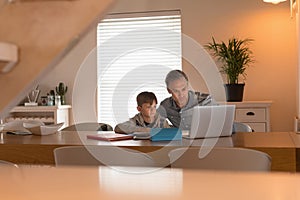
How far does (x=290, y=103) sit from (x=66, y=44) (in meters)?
4.55

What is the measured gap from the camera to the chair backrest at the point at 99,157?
1.79 meters

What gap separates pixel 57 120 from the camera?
Result: 5031 millimetres

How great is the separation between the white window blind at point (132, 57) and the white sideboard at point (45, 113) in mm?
445

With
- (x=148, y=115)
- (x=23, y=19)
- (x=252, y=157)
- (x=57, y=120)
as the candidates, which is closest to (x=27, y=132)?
(x=148, y=115)

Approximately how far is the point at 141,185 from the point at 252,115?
11.5 feet

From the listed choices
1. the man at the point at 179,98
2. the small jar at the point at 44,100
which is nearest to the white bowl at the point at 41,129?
the man at the point at 179,98

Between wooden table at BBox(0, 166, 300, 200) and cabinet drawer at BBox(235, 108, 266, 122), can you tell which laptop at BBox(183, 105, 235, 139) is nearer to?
wooden table at BBox(0, 166, 300, 200)

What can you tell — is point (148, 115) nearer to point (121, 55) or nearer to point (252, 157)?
point (252, 157)

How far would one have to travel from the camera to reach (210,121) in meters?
2.10

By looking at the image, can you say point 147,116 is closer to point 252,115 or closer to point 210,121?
point 210,121

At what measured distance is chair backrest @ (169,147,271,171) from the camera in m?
1.60

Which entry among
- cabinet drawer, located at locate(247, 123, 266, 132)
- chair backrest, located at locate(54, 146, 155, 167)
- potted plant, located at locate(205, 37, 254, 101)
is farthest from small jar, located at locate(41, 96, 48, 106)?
chair backrest, located at locate(54, 146, 155, 167)

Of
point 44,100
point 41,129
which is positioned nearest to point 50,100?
point 44,100

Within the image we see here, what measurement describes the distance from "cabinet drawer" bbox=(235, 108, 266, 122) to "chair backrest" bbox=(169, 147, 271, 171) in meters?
2.71
